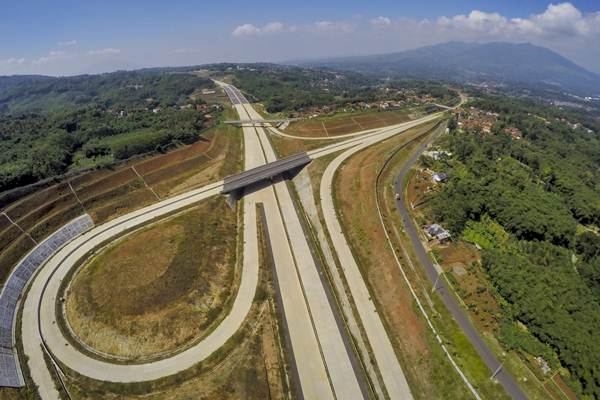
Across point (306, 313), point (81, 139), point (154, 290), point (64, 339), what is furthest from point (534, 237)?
point (81, 139)

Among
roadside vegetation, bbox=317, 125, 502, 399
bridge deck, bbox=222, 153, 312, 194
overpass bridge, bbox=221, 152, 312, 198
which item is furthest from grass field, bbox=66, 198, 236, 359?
roadside vegetation, bbox=317, 125, 502, 399

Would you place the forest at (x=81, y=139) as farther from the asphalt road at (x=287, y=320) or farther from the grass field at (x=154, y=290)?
the grass field at (x=154, y=290)

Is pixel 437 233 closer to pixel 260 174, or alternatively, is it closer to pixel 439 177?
pixel 439 177

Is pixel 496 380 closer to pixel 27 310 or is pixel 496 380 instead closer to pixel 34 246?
pixel 27 310

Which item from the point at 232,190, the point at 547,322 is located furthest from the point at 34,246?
the point at 547,322

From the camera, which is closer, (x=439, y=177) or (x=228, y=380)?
(x=228, y=380)

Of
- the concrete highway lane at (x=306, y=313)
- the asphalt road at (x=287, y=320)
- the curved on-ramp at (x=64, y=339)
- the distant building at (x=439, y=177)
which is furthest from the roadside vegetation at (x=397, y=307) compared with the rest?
the curved on-ramp at (x=64, y=339)

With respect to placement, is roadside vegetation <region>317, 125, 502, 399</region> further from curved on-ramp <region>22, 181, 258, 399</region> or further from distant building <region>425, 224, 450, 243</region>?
curved on-ramp <region>22, 181, 258, 399</region>
